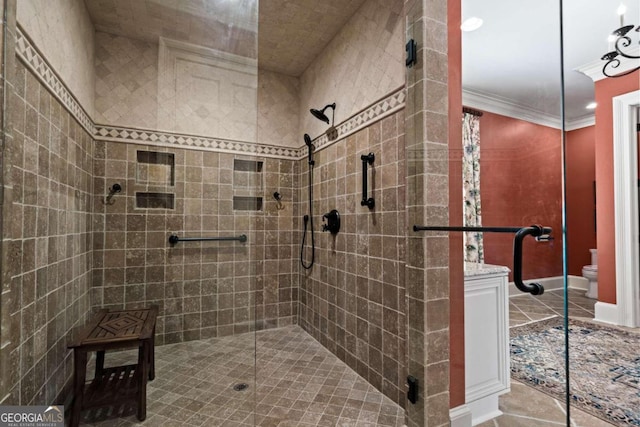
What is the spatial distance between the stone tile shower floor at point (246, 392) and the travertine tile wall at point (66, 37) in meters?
1.57

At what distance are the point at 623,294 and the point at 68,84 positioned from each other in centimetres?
340

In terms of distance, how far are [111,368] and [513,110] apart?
8.09 feet

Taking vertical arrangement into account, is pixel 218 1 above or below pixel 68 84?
above

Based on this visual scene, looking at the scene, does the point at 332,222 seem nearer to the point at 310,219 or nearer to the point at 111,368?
the point at 310,219

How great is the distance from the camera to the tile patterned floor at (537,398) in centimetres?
111

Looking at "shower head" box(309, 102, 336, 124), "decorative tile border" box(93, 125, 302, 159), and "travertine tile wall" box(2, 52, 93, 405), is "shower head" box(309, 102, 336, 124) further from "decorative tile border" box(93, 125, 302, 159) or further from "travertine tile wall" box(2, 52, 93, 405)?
"travertine tile wall" box(2, 52, 93, 405)

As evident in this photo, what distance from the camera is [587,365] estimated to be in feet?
5.74

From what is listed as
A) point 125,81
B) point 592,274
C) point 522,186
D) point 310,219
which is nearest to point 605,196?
point 592,274

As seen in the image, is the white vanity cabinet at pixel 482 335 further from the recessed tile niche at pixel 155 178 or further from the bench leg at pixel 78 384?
the recessed tile niche at pixel 155 178

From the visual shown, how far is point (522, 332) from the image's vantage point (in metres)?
1.27

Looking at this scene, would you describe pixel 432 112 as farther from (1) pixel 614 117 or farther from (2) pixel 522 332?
(1) pixel 614 117

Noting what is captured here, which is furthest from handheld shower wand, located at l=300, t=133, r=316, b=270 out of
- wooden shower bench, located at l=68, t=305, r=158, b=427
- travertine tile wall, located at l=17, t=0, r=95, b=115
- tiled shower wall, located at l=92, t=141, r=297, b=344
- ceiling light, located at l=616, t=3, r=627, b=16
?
ceiling light, located at l=616, t=3, r=627, b=16

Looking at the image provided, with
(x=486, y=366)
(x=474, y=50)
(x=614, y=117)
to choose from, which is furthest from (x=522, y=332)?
(x=614, y=117)

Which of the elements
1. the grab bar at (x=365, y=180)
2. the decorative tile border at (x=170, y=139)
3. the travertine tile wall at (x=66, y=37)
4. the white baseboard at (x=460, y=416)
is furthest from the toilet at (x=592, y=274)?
the travertine tile wall at (x=66, y=37)
